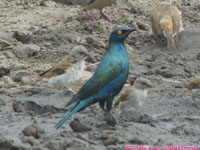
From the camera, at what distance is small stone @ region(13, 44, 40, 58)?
10.9 meters

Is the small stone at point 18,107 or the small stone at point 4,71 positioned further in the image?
the small stone at point 4,71

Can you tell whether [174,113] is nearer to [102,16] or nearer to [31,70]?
[31,70]

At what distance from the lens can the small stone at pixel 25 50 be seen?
1094 centimetres

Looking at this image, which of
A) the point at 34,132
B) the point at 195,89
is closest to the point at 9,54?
the point at 195,89

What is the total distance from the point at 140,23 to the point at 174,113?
5.06m

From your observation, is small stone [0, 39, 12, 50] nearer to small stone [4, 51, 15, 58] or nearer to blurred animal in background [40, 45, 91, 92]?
small stone [4, 51, 15, 58]

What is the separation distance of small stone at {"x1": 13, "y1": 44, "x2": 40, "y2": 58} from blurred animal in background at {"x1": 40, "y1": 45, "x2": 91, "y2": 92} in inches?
78.0

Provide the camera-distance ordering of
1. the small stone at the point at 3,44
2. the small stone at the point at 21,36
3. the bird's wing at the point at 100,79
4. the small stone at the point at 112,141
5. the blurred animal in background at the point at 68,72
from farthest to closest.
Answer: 1. the small stone at the point at 21,36
2. the small stone at the point at 3,44
3. the blurred animal in background at the point at 68,72
4. the bird's wing at the point at 100,79
5. the small stone at the point at 112,141

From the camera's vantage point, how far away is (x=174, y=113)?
8.01 m

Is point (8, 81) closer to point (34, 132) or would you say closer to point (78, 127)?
point (78, 127)

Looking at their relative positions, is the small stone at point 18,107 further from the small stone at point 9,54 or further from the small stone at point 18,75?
the small stone at point 9,54

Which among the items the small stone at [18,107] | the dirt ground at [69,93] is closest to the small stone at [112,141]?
the dirt ground at [69,93]

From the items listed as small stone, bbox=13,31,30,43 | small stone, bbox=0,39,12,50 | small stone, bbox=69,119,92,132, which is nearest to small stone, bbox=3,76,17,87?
small stone, bbox=0,39,12,50

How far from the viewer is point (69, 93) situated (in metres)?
8.92
